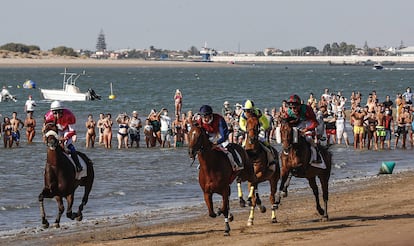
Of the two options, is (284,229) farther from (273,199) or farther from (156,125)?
(156,125)

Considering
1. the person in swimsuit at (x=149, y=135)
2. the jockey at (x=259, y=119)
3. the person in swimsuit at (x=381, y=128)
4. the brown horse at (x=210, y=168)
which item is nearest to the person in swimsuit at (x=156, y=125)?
the person in swimsuit at (x=149, y=135)

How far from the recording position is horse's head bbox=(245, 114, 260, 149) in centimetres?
1725

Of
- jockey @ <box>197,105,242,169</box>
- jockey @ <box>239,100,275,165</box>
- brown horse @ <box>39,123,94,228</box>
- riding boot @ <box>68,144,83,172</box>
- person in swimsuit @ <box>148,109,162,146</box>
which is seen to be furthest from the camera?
person in swimsuit @ <box>148,109,162,146</box>

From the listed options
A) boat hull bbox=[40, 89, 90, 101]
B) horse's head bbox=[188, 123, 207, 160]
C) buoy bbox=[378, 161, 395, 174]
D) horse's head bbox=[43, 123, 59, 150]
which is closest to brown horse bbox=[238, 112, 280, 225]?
horse's head bbox=[188, 123, 207, 160]

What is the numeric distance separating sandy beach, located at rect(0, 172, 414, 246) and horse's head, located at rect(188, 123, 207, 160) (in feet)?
5.12

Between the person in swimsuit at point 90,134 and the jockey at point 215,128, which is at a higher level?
the jockey at point 215,128

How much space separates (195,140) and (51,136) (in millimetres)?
2538

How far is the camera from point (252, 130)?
1728 cm

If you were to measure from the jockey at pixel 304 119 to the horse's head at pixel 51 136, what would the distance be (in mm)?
4356

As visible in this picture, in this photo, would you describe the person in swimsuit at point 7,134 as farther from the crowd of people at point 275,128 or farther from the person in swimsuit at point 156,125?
the person in swimsuit at point 156,125

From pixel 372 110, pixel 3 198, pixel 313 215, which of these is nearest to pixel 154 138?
pixel 372 110

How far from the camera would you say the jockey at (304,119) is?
17.5 metres

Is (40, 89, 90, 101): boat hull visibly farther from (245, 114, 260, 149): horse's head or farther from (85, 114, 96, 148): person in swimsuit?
A: (245, 114, 260, 149): horse's head

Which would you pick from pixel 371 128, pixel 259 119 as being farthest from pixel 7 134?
pixel 259 119
